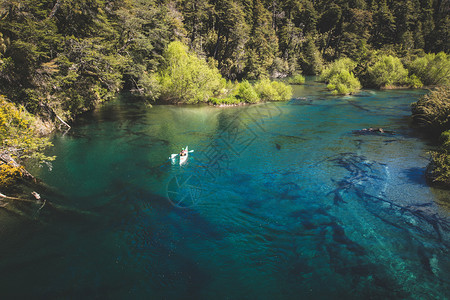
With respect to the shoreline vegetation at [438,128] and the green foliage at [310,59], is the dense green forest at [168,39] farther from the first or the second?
the shoreline vegetation at [438,128]

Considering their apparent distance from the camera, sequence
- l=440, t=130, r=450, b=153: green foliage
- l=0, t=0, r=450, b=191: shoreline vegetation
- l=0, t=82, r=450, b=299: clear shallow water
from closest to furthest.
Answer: l=0, t=82, r=450, b=299: clear shallow water → l=440, t=130, r=450, b=153: green foliage → l=0, t=0, r=450, b=191: shoreline vegetation

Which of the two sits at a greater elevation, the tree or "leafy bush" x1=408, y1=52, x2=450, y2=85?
the tree

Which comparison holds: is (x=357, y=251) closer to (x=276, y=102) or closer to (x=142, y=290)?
(x=142, y=290)

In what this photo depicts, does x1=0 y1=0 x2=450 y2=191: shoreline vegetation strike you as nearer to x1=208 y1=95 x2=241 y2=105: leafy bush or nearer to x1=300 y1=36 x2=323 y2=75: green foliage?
x1=208 y1=95 x2=241 y2=105: leafy bush

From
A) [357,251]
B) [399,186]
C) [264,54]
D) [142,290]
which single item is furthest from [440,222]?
[264,54]

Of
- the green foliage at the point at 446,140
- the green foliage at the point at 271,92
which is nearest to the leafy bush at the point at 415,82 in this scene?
the green foliage at the point at 271,92

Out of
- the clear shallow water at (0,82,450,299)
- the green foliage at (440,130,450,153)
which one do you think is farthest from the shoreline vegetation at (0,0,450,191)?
the green foliage at (440,130,450,153)

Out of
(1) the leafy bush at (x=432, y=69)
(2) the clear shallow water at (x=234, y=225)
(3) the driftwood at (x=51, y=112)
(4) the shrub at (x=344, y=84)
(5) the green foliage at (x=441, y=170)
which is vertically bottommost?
(2) the clear shallow water at (x=234, y=225)
